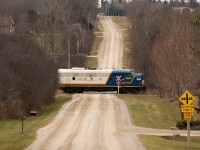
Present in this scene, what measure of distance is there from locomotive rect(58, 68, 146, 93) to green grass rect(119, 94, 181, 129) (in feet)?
20.0

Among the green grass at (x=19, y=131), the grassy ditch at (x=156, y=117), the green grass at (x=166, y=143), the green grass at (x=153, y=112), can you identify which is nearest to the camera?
the green grass at (x=166, y=143)

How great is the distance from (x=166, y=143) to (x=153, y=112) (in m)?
18.3

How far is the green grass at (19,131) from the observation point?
26144mm

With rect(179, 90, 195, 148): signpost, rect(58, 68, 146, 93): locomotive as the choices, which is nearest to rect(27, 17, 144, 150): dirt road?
rect(179, 90, 195, 148): signpost

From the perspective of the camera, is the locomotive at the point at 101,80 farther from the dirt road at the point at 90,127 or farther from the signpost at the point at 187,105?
the signpost at the point at 187,105

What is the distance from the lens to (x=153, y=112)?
45188 mm

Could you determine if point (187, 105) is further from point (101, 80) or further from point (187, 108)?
point (101, 80)

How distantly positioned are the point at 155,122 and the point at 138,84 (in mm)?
22868

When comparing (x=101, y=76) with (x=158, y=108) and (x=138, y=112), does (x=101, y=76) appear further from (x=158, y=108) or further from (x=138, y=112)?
(x=138, y=112)

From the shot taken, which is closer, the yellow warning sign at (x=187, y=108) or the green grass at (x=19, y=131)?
the yellow warning sign at (x=187, y=108)

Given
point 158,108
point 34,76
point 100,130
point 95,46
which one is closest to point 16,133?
point 100,130

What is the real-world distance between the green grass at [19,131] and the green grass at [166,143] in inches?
251

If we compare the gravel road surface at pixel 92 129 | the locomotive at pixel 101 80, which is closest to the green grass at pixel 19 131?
the gravel road surface at pixel 92 129

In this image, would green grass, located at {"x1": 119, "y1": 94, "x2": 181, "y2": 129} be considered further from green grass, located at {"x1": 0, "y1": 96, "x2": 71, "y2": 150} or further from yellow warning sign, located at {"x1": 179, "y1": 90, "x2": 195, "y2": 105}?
yellow warning sign, located at {"x1": 179, "y1": 90, "x2": 195, "y2": 105}
